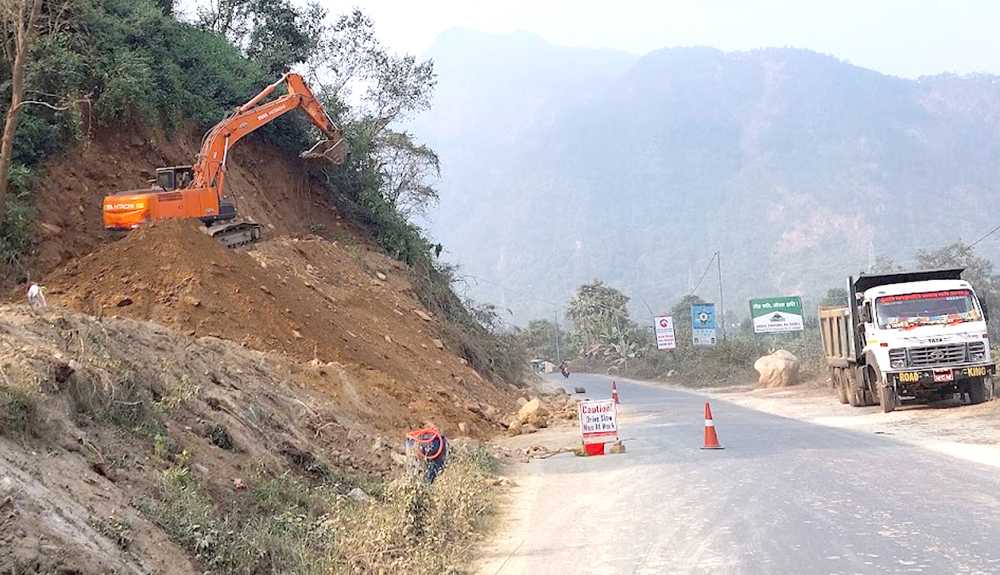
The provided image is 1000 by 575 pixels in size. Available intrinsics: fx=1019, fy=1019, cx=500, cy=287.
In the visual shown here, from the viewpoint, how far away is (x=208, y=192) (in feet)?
83.3

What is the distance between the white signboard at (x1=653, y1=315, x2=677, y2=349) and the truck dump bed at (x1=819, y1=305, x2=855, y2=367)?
3229 centimetres

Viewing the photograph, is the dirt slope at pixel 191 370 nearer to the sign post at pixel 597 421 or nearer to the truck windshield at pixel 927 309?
the sign post at pixel 597 421

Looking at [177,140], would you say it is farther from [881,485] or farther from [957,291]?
[881,485]

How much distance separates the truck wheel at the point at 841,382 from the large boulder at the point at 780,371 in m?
13.3

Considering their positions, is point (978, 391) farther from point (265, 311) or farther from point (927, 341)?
point (265, 311)

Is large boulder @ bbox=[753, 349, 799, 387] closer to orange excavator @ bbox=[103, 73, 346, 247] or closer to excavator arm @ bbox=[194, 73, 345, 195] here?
excavator arm @ bbox=[194, 73, 345, 195]

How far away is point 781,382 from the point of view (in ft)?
140

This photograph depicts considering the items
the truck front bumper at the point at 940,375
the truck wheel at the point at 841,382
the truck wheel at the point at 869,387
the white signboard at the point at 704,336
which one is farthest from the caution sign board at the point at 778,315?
the truck front bumper at the point at 940,375

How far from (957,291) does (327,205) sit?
21598 millimetres

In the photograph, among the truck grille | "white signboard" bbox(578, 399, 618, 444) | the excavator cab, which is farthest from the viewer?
the excavator cab

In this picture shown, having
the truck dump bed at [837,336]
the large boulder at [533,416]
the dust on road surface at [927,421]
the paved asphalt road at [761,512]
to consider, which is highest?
the truck dump bed at [837,336]

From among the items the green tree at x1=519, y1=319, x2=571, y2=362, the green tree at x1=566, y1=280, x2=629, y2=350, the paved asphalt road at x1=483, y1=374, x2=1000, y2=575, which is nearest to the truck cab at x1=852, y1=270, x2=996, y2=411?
the paved asphalt road at x1=483, y1=374, x2=1000, y2=575

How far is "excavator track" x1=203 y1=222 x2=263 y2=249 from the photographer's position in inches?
1032

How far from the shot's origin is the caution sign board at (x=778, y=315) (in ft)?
175
